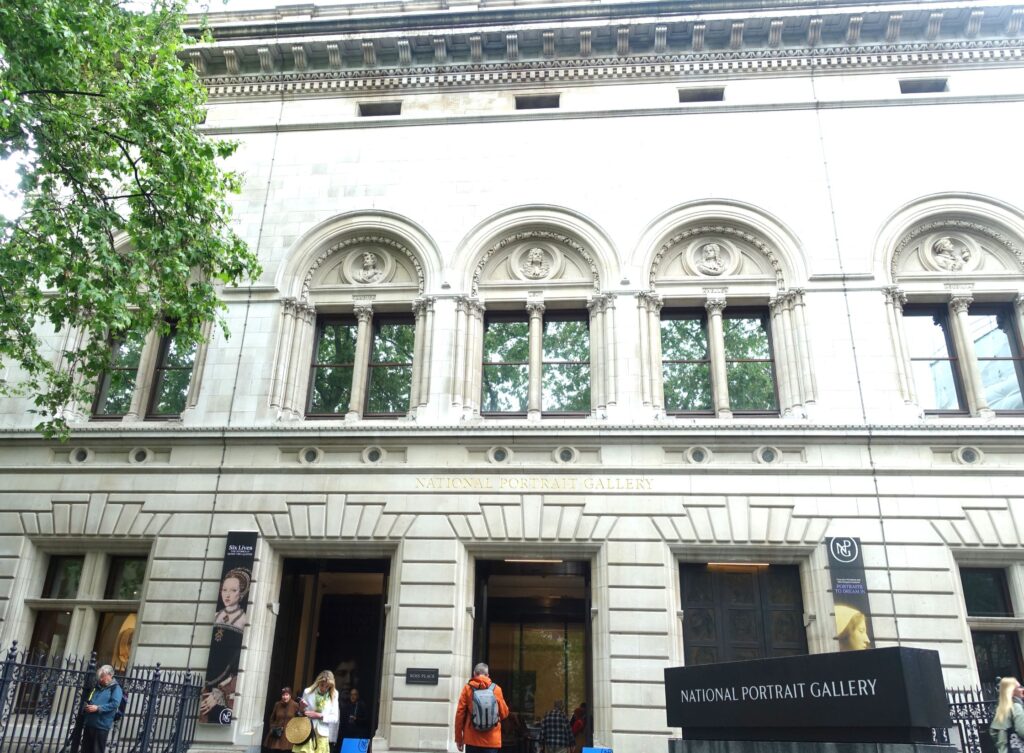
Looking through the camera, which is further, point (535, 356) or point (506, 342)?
point (506, 342)

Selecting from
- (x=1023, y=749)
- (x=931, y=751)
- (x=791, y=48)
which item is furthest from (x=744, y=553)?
(x=791, y=48)

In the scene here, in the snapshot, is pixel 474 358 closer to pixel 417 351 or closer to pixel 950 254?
pixel 417 351

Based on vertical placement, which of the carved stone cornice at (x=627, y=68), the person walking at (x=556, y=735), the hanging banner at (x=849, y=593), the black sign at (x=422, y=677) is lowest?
the person walking at (x=556, y=735)

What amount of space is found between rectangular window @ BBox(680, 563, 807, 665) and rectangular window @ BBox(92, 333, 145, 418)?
1368 centimetres

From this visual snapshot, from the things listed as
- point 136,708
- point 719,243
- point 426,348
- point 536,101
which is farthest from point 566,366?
point 136,708

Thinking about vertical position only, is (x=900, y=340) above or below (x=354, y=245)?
below

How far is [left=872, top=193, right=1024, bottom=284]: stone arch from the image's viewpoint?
1723 centimetres

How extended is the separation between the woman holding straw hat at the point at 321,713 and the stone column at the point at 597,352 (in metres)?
7.88

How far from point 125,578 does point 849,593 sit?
49.7 ft

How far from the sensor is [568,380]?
17.7 m

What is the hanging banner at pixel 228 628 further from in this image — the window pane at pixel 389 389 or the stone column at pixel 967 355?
the stone column at pixel 967 355

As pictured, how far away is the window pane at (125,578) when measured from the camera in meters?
16.8

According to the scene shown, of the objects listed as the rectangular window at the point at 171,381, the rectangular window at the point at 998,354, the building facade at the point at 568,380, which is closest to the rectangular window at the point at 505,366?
the building facade at the point at 568,380

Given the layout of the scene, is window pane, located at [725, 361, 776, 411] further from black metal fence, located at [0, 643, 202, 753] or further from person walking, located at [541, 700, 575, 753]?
black metal fence, located at [0, 643, 202, 753]
